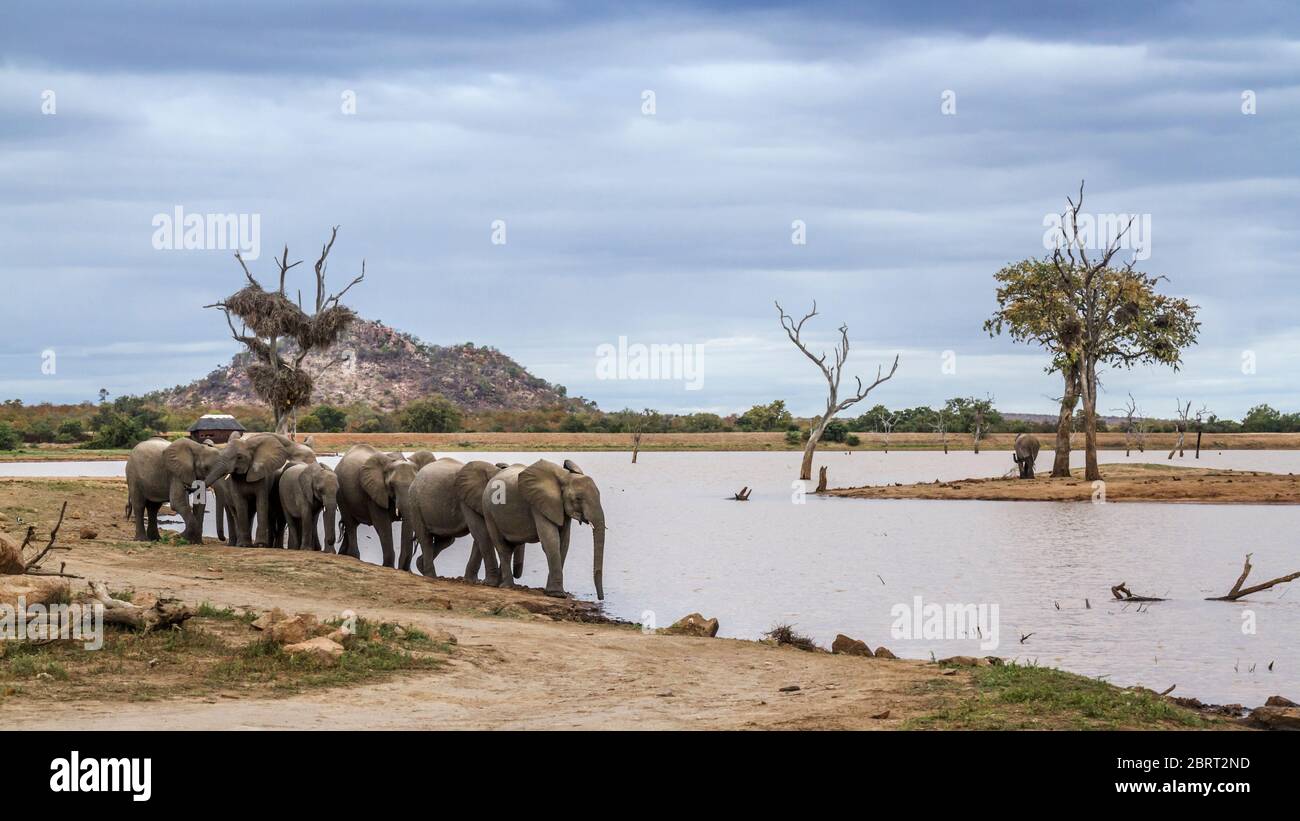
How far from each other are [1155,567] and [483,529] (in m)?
15.2

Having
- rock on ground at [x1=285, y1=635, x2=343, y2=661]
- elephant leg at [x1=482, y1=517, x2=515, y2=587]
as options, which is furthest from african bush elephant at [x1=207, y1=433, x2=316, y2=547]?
rock on ground at [x1=285, y1=635, x2=343, y2=661]

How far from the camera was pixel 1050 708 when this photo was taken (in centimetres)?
1120

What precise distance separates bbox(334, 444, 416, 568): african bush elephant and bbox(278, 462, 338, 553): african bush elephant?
0.60 meters

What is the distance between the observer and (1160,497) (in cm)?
4788

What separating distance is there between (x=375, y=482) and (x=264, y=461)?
2288mm

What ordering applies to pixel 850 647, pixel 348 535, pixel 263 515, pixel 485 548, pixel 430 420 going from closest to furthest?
pixel 850 647
pixel 485 548
pixel 263 515
pixel 348 535
pixel 430 420

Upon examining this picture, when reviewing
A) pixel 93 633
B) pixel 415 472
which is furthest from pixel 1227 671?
pixel 415 472

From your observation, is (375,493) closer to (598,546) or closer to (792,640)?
(598,546)

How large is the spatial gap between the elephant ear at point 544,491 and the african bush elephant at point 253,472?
7.12m

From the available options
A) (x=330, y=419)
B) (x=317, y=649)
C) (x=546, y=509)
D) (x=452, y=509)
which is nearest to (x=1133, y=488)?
(x=452, y=509)

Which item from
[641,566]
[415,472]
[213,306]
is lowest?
[641,566]

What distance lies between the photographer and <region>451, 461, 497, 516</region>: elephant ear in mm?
23672
